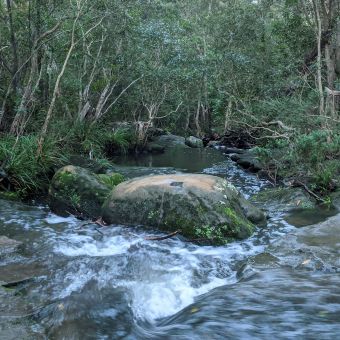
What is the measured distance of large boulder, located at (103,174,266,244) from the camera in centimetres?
681

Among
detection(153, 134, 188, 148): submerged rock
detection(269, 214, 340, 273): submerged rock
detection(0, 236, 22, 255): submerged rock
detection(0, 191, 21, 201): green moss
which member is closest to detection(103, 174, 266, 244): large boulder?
detection(269, 214, 340, 273): submerged rock

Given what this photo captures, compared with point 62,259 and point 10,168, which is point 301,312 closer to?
point 62,259

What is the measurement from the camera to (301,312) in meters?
4.09

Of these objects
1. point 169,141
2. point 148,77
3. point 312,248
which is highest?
point 148,77

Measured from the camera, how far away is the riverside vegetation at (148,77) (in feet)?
34.1

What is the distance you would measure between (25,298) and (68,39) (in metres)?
10.9

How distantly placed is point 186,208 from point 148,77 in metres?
13.1

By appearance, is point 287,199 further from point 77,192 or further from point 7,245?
point 7,245

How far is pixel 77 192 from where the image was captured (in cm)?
830

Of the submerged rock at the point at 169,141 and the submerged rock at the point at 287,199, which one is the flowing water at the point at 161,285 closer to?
the submerged rock at the point at 287,199

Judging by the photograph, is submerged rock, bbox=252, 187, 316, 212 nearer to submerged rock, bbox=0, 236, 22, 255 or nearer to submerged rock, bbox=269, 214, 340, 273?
submerged rock, bbox=269, 214, 340, 273

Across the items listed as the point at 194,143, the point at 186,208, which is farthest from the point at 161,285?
the point at 194,143

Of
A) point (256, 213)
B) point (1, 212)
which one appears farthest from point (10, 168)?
point (256, 213)

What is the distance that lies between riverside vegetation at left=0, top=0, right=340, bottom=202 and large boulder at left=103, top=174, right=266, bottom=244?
306cm
